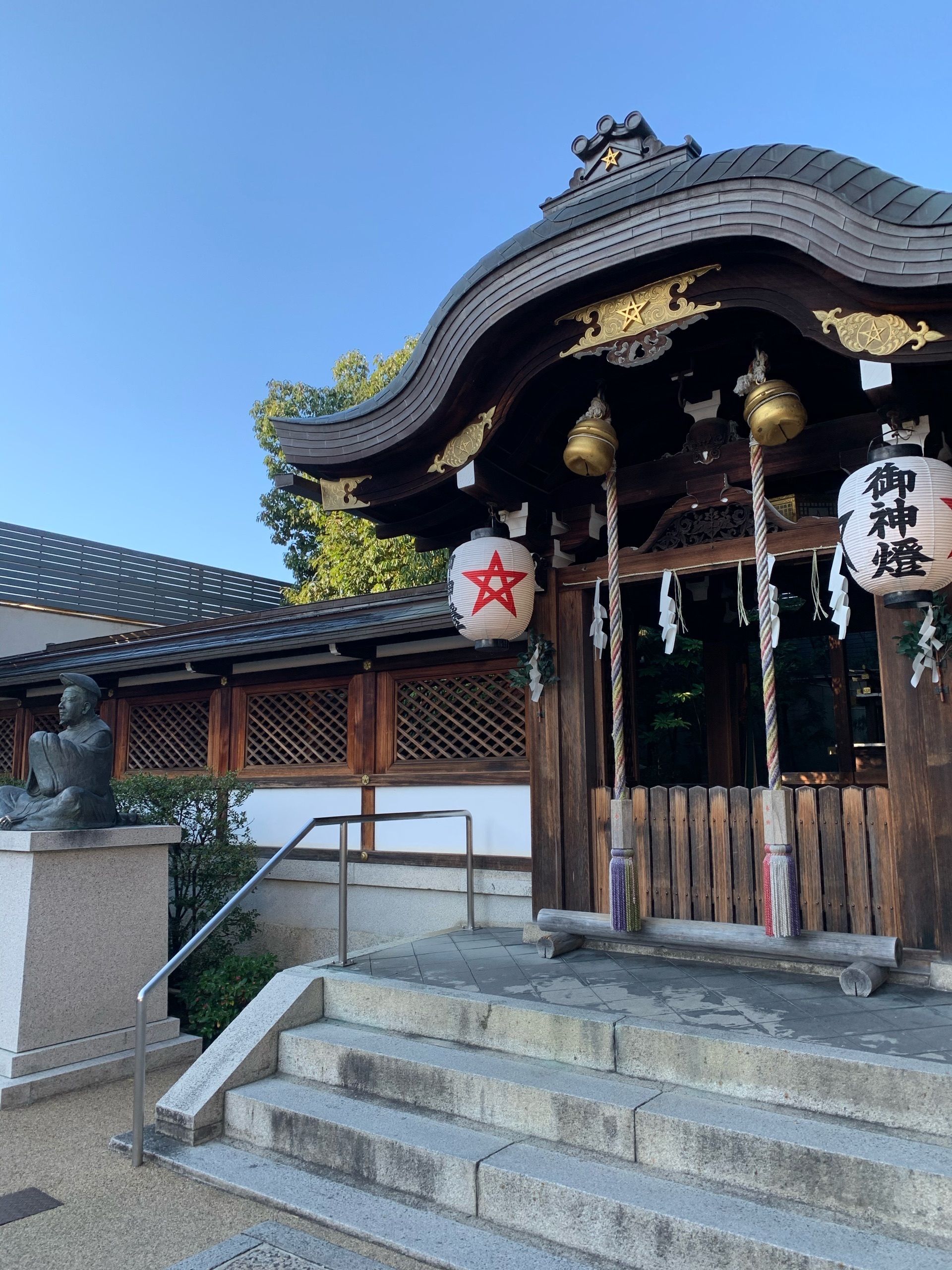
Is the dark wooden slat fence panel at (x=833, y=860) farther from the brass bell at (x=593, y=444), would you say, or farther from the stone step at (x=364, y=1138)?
the brass bell at (x=593, y=444)

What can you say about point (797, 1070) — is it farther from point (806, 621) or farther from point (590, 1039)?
point (806, 621)

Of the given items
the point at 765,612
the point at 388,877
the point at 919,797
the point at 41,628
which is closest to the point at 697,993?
the point at 919,797

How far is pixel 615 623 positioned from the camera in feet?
17.5

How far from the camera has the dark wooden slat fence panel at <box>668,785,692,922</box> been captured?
17.2 ft

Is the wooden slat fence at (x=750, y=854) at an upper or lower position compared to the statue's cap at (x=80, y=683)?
lower

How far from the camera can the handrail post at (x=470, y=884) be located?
6539mm

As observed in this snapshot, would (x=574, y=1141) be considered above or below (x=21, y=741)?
below

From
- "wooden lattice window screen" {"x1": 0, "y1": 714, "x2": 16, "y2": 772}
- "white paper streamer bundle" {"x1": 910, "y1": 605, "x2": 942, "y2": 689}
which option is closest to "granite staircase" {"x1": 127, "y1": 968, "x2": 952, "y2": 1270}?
"white paper streamer bundle" {"x1": 910, "y1": 605, "x2": 942, "y2": 689}

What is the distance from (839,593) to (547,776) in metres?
2.36

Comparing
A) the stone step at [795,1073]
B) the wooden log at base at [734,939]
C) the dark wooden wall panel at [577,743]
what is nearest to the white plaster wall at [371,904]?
the dark wooden wall panel at [577,743]

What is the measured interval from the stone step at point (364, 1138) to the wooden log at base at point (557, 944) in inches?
61.6

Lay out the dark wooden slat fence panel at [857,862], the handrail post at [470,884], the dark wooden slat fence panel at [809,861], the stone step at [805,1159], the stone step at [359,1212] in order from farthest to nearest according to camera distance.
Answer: the handrail post at [470,884] → the dark wooden slat fence panel at [809,861] → the dark wooden slat fence panel at [857,862] → the stone step at [359,1212] → the stone step at [805,1159]

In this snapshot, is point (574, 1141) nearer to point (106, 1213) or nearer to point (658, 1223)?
point (658, 1223)

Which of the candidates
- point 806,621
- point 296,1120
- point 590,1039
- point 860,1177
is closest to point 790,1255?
point 860,1177
